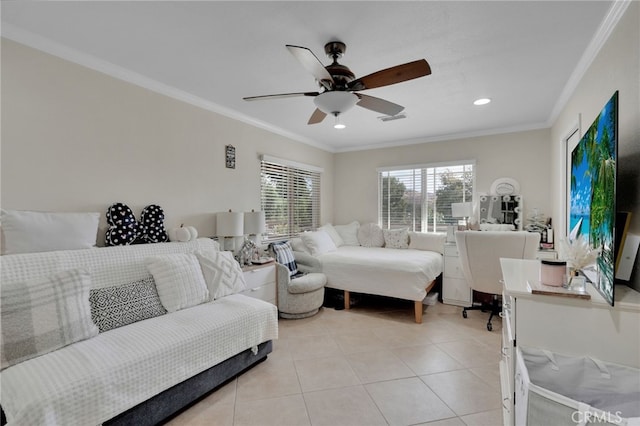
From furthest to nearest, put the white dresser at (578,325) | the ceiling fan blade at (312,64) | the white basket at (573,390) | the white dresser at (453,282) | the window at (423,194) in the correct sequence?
the window at (423,194) < the white dresser at (453,282) < the ceiling fan blade at (312,64) < the white dresser at (578,325) < the white basket at (573,390)

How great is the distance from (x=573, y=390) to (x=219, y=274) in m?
2.38

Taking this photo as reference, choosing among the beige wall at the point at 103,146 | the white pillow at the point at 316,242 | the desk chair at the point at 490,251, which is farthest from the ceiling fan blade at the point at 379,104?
the white pillow at the point at 316,242

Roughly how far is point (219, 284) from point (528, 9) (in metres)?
2.89

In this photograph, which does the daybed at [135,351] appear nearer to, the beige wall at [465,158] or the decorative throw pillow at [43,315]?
the decorative throw pillow at [43,315]

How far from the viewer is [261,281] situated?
3207 millimetres

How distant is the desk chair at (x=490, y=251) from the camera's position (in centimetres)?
291

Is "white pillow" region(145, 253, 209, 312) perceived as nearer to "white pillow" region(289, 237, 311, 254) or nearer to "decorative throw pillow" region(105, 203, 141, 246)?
"decorative throw pillow" region(105, 203, 141, 246)

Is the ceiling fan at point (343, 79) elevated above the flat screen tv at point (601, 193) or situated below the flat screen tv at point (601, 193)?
above

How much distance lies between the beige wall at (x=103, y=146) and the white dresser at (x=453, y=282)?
9.53ft

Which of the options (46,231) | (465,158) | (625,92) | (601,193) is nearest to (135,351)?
(46,231)

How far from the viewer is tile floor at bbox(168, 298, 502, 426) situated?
183cm

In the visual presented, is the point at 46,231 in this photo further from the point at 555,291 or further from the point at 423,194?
the point at 423,194

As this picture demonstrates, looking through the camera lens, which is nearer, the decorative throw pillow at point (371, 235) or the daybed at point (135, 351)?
the daybed at point (135, 351)

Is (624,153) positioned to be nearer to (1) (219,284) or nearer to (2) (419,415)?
(2) (419,415)
